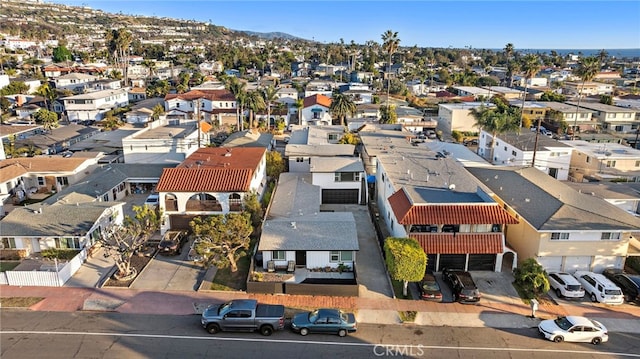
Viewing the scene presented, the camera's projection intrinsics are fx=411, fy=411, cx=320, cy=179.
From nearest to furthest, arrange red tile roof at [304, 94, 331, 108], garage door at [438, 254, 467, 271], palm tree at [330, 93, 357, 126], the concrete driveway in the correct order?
the concrete driveway < garage door at [438, 254, 467, 271] < palm tree at [330, 93, 357, 126] < red tile roof at [304, 94, 331, 108]

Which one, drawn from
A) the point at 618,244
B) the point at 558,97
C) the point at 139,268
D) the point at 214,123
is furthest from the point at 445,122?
the point at 139,268

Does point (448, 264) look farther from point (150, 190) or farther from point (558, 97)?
point (558, 97)

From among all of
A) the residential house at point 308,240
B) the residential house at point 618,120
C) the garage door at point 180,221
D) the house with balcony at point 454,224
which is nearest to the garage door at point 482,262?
the house with balcony at point 454,224

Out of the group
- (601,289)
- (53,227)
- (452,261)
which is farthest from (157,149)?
(601,289)

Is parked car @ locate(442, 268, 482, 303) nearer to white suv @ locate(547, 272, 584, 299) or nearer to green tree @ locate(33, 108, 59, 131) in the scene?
white suv @ locate(547, 272, 584, 299)

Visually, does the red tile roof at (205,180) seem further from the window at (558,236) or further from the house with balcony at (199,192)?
the window at (558,236)

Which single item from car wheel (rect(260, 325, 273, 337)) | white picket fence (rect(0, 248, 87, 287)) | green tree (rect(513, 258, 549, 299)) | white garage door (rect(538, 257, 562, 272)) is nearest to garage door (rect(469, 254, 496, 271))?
green tree (rect(513, 258, 549, 299))
